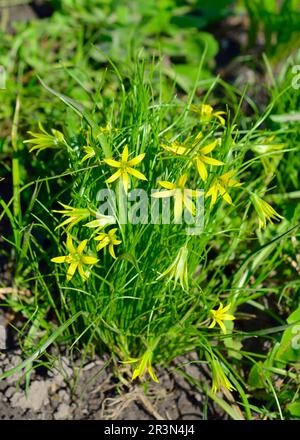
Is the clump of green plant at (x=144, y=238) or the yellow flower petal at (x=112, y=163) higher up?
the yellow flower petal at (x=112, y=163)

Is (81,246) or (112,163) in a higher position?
(112,163)

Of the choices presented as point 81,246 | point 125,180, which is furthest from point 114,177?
point 81,246

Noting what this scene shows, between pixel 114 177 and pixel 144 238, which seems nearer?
pixel 114 177

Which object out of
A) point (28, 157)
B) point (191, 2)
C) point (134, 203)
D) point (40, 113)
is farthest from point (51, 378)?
point (191, 2)

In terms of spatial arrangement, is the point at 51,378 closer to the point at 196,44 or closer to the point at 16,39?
the point at 16,39

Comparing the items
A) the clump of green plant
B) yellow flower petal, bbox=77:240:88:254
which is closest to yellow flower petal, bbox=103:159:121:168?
the clump of green plant

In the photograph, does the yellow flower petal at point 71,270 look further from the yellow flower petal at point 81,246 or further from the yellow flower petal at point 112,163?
the yellow flower petal at point 112,163

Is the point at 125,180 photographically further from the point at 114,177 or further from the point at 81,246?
the point at 81,246

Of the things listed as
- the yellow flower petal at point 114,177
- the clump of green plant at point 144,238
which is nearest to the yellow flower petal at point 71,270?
the clump of green plant at point 144,238

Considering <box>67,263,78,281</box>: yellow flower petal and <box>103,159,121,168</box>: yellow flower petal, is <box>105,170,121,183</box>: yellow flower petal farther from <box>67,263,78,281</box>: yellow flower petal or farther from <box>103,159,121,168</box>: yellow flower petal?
<box>67,263,78,281</box>: yellow flower petal

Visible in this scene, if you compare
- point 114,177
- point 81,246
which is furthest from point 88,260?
point 114,177

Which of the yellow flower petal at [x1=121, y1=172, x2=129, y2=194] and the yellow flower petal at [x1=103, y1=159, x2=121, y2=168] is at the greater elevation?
the yellow flower petal at [x1=103, y1=159, x2=121, y2=168]
